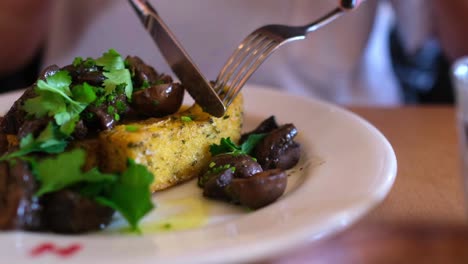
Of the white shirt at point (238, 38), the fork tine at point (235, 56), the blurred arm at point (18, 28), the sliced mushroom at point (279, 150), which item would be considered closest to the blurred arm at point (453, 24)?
the white shirt at point (238, 38)

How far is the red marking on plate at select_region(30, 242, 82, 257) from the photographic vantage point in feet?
4.12

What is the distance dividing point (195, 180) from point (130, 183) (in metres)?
0.51

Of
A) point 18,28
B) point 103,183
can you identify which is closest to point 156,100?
point 103,183

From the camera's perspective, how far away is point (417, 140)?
2.50m

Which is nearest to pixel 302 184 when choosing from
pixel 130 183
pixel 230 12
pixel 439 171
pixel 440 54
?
pixel 130 183

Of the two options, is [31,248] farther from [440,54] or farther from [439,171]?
[440,54]

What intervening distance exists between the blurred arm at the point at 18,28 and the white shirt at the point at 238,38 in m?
0.20

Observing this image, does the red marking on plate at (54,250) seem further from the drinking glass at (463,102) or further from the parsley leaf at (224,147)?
the drinking glass at (463,102)

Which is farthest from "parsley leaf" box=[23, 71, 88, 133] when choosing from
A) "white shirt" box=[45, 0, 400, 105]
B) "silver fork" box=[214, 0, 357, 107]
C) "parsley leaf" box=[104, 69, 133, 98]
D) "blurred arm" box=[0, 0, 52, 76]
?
"blurred arm" box=[0, 0, 52, 76]

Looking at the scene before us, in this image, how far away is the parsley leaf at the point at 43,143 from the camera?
159 centimetres

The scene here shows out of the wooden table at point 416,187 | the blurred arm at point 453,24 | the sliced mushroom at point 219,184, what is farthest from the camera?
the blurred arm at point 453,24

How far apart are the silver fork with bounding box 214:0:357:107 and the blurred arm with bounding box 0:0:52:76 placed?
7.25 feet

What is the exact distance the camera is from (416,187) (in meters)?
1.96

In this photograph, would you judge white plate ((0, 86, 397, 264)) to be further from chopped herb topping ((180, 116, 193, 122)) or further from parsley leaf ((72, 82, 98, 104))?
parsley leaf ((72, 82, 98, 104))
